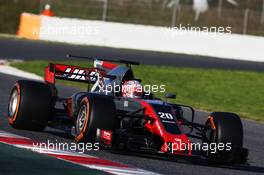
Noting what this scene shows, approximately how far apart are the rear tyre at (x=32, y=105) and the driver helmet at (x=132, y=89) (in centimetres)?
98

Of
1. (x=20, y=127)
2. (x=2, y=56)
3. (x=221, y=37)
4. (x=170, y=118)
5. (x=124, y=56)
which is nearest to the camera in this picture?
(x=170, y=118)

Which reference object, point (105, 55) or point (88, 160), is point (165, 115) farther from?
point (105, 55)

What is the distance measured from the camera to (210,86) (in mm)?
21844

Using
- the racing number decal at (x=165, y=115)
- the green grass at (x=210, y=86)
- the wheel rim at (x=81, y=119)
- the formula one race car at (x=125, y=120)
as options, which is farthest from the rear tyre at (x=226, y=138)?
the green grass at (x=210, y=86)

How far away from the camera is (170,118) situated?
1041 cm

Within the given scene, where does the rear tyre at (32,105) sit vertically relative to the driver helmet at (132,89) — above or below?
below

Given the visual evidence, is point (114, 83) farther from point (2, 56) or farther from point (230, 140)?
point (2, 56)

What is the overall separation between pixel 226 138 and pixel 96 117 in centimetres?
163

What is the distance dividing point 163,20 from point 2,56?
1335cm

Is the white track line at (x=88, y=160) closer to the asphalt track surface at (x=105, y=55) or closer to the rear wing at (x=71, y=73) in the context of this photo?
the rear wing at (x=71, y=73)

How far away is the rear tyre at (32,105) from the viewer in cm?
1118

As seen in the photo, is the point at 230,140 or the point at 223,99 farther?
the point at 223,99

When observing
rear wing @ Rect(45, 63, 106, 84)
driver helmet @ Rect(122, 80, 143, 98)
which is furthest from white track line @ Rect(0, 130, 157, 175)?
rear wing @ Rect(45, 63, 106, 84)

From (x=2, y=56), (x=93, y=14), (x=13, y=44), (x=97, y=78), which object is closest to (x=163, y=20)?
(x=93, y=14)
